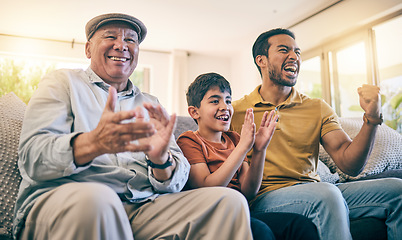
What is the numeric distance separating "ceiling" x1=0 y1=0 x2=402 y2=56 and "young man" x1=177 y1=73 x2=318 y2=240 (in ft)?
12.3

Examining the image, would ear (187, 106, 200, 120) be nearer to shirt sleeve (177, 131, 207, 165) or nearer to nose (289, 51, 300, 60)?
shirt sleeve (177, 131, 207, 165)

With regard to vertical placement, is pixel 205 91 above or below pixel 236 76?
below

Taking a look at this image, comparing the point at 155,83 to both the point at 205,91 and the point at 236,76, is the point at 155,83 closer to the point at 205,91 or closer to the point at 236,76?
the point at 236,76

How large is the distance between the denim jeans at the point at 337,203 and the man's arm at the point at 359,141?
113mm

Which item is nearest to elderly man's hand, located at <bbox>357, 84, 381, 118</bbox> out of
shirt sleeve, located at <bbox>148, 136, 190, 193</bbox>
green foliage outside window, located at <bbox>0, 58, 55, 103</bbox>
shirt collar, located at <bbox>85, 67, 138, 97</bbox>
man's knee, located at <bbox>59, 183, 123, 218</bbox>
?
shirt sleeve, located at <bbox>148, 136, 190, 193</bbox>

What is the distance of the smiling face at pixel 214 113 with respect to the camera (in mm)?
1440

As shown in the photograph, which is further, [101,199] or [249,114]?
[249,114]

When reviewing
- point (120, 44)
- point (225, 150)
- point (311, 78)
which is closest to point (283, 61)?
point (225, 150)

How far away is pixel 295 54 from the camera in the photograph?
1.72 metres

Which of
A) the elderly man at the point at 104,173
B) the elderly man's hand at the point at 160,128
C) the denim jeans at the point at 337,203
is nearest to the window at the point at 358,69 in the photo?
the denim jeans at the point at 337,203

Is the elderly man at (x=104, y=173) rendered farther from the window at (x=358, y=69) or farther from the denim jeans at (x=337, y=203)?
the window at (x=358, y=69)

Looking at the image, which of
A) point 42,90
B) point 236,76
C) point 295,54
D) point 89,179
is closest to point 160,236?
point 89,179

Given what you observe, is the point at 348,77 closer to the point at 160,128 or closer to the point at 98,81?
the point at 98,81

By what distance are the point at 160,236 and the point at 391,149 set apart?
157cm
